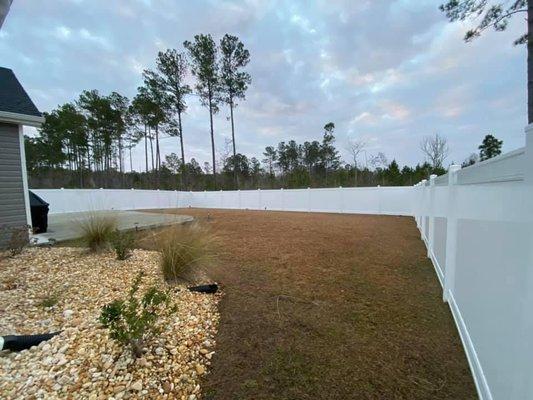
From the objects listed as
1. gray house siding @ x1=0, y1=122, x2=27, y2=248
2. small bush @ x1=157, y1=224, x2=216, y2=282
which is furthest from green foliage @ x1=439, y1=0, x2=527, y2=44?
gray house siding @ x1=0, y1=122, x2=27, y2=248

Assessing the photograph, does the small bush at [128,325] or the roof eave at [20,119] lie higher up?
the roof eave at [20,119]

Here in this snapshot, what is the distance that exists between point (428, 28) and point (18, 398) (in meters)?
10.3

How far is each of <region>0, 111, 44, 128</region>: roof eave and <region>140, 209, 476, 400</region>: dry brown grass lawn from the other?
16.0ft

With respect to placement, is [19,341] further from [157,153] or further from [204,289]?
[157,153]

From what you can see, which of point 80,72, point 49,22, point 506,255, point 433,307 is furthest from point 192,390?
point 80,72

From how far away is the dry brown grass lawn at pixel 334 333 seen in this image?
5.86 ft

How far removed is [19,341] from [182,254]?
1605 millimetres

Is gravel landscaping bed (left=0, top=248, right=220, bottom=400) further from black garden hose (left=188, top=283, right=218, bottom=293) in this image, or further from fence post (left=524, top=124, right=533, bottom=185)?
fence post (left=524, top=124, right=533, bottom=185)

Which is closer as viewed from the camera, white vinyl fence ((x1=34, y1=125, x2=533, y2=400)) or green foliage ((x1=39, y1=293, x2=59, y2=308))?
white vinyl fence ((x1=34, y1=125, x2=533, y2=400))

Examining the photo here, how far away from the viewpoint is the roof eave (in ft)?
15.9

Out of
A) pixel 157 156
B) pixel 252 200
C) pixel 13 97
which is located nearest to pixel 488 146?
pixel 252 200

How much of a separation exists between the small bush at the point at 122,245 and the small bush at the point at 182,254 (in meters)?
0.72

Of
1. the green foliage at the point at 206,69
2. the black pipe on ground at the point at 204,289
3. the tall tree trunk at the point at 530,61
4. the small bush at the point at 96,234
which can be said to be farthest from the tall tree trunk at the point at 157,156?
the tall tree trunk at the point at 530,61

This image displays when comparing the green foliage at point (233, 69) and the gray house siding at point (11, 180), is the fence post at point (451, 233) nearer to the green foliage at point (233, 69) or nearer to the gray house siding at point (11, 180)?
the gray house siding at point (11, 180)
